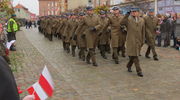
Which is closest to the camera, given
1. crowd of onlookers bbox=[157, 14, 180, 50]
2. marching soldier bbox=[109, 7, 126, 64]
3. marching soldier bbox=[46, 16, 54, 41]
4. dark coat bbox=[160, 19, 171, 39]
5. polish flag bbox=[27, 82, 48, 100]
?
polish flag bbox=[27, 82, 48, 100]

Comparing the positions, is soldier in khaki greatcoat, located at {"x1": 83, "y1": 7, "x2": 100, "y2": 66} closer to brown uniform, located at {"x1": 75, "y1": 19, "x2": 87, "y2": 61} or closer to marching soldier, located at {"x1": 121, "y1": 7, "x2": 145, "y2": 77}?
brown uniform, located at {"x1": 75, "y1": 19, "x2": 87, "y2": 61}

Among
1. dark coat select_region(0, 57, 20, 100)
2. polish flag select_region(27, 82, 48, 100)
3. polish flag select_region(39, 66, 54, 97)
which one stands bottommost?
polish flag select_region(27, 82, 48, 100)

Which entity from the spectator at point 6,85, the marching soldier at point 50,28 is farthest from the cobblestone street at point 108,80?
the marching soldier at point 50,28

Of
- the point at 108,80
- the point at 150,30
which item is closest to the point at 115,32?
the point at 150,30

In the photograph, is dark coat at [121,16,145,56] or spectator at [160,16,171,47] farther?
spectator at [160,16,171,47]

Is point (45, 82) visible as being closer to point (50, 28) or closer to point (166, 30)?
point (166, 30)

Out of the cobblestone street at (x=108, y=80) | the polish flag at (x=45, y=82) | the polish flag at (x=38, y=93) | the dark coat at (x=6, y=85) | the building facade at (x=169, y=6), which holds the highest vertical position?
the building facade at (x=169, y=6)

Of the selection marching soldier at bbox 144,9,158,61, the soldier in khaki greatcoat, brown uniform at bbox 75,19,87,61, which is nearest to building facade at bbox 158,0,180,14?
marching soldier at bbox 144,9,158,61

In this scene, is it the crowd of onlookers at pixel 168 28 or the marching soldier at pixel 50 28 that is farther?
the marching soldier at pixel 50 28

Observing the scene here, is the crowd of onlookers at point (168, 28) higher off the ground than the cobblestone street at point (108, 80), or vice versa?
the crowd of onlookers at point (168, 28)

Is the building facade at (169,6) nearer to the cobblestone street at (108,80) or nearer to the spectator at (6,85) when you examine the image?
the cobblestone street at (108,80)

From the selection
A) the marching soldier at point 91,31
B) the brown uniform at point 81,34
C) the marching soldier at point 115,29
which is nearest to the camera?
the marching soldier at point 91,31

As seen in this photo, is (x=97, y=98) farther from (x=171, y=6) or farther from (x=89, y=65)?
(x=171, y=6)

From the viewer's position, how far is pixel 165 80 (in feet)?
24.0
